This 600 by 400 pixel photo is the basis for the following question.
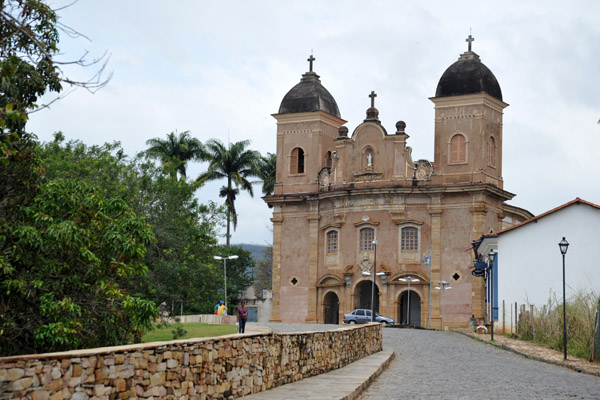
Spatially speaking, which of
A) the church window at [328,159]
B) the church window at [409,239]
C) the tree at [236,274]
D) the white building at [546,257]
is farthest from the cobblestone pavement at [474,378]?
the tree at [236,274]

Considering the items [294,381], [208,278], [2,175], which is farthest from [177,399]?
[208,278]

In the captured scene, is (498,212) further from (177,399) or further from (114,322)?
(177,399)

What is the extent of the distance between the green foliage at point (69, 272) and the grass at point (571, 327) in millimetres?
11567

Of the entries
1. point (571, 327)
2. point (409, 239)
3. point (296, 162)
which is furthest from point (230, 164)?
point (571, 327)

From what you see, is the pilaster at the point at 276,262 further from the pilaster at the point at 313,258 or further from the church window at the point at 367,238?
the church window at the point at 367,238

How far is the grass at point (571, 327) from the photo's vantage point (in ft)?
80.1

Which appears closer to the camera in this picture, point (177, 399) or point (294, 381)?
point (177, 399)

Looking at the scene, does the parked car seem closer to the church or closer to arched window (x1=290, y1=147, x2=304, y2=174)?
the church

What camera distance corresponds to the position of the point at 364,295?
192ft

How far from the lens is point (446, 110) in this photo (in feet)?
186

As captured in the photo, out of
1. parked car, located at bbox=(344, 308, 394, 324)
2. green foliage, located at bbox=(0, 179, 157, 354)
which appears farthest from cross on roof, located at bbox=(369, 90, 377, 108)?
green foliage, located at bbox=(0, 179, 157, 354)

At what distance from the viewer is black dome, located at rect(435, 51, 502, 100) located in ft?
184

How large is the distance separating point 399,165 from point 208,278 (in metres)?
17.2

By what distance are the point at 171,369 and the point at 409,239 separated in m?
47.2
